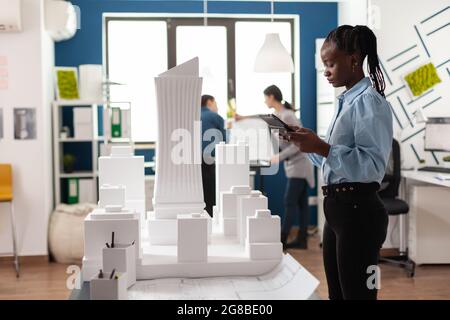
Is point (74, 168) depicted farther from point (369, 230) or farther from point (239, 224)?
point (369, 230)

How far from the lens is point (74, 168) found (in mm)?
6590

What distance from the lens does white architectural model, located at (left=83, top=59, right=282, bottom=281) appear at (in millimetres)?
1905

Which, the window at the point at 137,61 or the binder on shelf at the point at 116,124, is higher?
the window at the point at 137,61

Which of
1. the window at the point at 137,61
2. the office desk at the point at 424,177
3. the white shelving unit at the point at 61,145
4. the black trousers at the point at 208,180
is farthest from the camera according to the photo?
the window at the point at 137,61

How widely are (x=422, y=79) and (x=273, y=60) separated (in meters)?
1.53

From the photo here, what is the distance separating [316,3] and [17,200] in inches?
151

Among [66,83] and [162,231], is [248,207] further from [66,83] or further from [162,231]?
[66,83]

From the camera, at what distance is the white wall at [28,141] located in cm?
545

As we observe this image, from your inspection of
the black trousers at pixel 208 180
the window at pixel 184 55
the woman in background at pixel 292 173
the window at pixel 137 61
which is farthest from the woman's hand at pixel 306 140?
the window at pixel 137 61

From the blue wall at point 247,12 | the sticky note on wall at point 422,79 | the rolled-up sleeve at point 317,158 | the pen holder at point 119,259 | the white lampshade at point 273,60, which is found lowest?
the pen holder at point 119,259

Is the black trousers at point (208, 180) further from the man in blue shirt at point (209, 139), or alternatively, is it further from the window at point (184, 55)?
the window at point (184, 55)

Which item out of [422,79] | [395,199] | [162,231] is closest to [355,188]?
[162,231]
